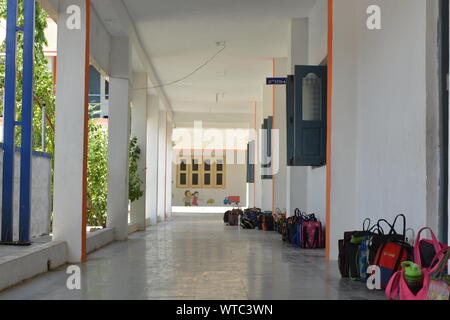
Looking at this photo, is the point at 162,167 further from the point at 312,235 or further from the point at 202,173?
the point at 202,173

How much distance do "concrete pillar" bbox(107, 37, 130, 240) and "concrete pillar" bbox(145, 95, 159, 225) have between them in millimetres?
4715

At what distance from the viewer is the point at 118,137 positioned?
10.8m

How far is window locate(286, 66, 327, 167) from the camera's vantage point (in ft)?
29.7

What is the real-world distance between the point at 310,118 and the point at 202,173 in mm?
25053

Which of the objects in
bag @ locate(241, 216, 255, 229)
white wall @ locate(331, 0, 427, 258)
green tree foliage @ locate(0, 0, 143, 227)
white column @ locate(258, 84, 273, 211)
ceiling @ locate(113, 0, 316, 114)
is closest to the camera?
white wall @ locate(331, 0, 427, 258)

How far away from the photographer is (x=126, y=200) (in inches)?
432

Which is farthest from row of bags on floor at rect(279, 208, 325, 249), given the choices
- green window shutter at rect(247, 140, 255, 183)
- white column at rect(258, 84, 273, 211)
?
green window shutter at rect(247, 140, 255, 183)

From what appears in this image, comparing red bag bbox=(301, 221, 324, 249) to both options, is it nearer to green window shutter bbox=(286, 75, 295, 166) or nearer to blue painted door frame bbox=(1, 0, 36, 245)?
green window shutter bbox=(286, 75, 295, 166)

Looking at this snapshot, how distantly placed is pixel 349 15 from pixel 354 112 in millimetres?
1167

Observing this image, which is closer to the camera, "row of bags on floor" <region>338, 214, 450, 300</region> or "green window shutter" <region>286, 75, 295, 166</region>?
"row of bags on floor" <region>338, 214, 450, 300</region>

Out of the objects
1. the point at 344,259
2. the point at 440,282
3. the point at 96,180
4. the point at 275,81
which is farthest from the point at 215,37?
the point at 440,282

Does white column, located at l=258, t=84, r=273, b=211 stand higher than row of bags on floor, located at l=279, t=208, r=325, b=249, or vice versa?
white column, located at l=258, t=84, r=273, b=211

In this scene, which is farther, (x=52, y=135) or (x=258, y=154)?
(x=258, y=154)
